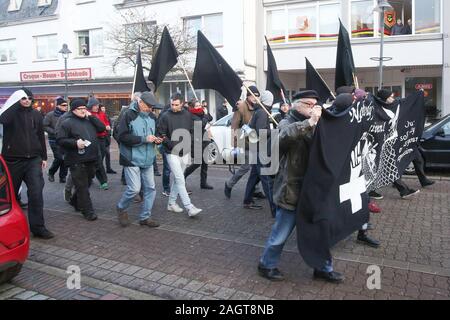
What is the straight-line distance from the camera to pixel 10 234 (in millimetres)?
4316

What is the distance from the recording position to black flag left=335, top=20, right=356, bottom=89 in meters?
7.80

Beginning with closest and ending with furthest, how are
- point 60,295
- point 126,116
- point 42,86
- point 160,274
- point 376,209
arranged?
point 60,295 → point 160,274 → point 126,116 → point 376,209 → point 42,86

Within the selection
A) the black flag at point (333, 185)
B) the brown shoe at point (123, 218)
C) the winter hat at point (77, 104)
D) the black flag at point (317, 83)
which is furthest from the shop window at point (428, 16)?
the brown shoe at point (123, 218)

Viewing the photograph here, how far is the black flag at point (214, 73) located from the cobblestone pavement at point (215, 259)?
193 cm

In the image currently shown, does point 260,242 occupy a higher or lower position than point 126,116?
lower

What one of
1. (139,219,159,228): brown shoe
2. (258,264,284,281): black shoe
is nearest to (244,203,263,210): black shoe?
(139,219,159,228): brown shoe

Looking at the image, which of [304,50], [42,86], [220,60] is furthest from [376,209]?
[42,86]

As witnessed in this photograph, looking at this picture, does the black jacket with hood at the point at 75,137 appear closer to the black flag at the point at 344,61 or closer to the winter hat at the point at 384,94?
the black flag at the point at 344,61

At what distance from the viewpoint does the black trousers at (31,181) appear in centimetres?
591

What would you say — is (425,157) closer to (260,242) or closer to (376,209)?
(376,209)

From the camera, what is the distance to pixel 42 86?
28.2 metres

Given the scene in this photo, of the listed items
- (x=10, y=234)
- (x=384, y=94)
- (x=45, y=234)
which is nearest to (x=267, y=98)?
(x=384, y=94)

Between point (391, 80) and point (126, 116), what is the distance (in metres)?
18.0

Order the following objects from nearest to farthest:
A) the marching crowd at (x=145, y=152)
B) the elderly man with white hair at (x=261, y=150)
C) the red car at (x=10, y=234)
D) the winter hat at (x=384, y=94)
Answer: the red car at (x=10, y=234) → the marching crowd at (x=145, y=152) → the elderly man with white hair at (x=261, y=150) → the winter hat at (x=384, y=94)
